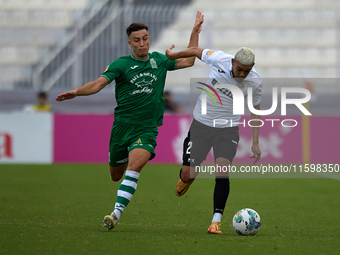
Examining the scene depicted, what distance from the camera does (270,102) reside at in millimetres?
17766

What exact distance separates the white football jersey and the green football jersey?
55 centimetres

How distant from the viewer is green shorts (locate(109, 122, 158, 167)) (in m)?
6.46

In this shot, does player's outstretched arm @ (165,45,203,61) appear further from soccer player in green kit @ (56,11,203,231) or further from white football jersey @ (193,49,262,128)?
soccer player in green kit @ (56,11,203,231)

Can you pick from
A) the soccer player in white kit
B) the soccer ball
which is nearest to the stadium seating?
the soccer player in white kit

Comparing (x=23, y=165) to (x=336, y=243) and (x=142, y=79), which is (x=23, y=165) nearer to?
(x=142, y=79)

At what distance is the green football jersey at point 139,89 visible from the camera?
21.4 feet

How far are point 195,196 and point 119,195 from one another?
3.78 meters

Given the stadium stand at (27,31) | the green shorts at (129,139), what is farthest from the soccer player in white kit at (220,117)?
the stadium stand at (27,31)

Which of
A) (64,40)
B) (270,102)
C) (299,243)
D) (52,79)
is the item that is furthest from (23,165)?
(299,243)

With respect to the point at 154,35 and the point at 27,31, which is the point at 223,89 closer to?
the point at 154,35

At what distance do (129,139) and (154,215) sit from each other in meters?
1.51

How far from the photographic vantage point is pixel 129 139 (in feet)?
21.4

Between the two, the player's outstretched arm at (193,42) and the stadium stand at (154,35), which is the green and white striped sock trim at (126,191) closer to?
the player's outstretched arm at (193,42)

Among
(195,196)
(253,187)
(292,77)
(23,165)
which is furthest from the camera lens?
(292,77)
